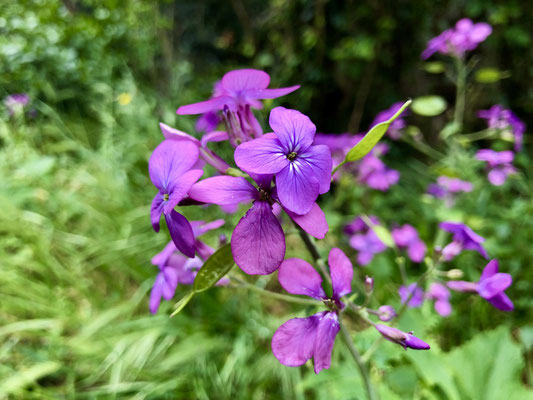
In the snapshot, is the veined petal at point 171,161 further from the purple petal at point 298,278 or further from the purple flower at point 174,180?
the purple petal at point 298,278

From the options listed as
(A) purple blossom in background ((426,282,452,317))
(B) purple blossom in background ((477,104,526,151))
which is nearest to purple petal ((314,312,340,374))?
(A) purple blossom in background ((426,282,452,317))

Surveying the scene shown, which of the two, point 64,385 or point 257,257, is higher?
point 257,257

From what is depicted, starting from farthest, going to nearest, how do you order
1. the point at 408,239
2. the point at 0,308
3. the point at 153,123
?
the point at 153,123, the point at 0,308, the point at 408,239

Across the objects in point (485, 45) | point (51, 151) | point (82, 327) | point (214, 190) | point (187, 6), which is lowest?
point (82, 327)

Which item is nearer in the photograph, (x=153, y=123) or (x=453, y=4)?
(x=453, y=4)

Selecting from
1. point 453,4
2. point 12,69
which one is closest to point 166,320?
point 453,4

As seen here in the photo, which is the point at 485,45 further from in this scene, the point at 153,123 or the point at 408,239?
the point at 153,123
